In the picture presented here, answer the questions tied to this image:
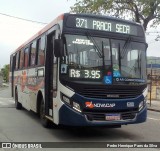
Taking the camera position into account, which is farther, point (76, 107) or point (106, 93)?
point (106, 93)

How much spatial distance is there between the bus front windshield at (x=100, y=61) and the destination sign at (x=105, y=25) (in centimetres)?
32

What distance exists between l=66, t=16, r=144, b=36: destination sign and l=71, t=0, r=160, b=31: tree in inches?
550

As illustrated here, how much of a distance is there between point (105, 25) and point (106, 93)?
1.95 metres

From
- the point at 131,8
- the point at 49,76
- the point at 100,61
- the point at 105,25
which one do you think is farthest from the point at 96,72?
the point at 131,8

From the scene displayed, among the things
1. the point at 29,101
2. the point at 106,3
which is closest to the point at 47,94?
the point at 29,101

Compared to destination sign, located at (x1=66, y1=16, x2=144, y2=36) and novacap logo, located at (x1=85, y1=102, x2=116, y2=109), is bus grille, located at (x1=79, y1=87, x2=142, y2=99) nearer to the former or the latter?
novacap logo, located at (x1=85, y1=102, x2=116, y2=109)

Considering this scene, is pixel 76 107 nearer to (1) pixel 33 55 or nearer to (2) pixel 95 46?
(2) pixel 95 46

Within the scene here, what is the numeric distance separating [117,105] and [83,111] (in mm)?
950

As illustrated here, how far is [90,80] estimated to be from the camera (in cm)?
930

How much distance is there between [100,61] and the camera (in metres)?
9.52

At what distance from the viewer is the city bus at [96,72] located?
922 cm

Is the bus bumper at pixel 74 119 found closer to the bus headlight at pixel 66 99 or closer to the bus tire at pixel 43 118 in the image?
the bus headlight at pixel 66 99

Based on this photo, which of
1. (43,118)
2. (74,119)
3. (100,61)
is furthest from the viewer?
(43,118)

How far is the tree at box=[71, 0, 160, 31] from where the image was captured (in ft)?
79.4
